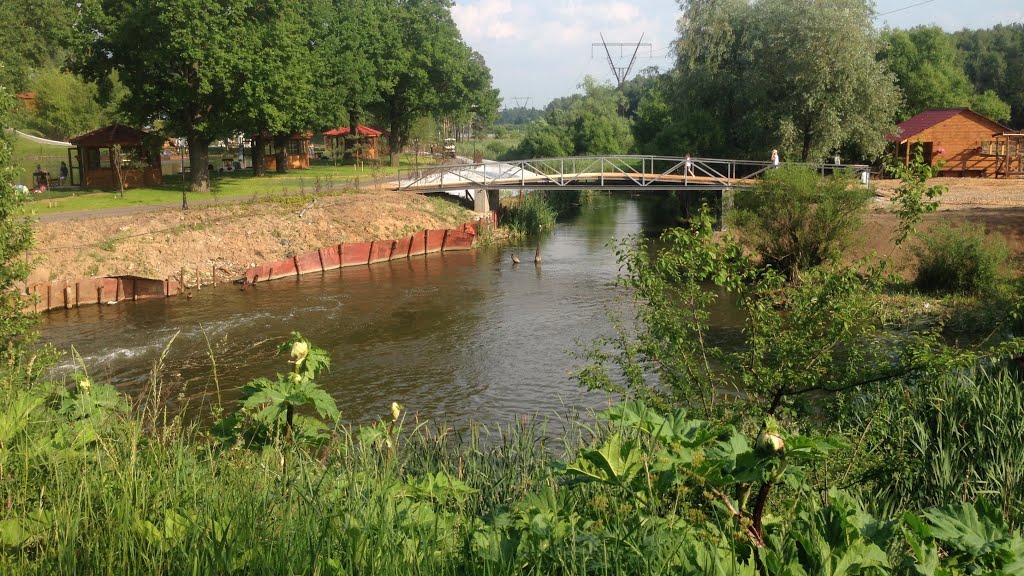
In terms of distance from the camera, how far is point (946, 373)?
760cm

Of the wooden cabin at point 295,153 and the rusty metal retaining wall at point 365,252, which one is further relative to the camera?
the wooden cabin at point 295,153

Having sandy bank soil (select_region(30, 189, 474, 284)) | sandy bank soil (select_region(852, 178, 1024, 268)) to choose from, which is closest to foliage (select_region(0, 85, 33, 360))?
sandy bank soil (select_region(30, 189, 474, 284))

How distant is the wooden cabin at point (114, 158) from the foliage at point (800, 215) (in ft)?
80.1

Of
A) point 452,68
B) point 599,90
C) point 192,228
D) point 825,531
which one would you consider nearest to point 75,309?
point 192,228

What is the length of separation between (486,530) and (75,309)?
2266 cm

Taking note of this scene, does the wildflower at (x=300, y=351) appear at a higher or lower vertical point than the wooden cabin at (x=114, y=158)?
lower

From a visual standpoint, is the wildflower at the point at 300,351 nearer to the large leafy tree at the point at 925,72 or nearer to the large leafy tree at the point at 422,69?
the large leafy tree at the point at 422,69

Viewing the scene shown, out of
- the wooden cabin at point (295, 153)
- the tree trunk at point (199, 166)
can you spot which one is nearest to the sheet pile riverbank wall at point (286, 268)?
the tree trunk at point (199, 166)

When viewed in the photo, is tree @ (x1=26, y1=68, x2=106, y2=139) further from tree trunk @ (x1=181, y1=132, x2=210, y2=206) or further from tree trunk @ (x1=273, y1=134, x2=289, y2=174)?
tree trunk @ (x1=181, y1=132, x2=210, y2=206)

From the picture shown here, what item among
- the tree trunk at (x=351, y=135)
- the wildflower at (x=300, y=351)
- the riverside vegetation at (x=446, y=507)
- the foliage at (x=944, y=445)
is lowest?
the foliage at (x=944, y=445)

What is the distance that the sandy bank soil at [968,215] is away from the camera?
974 inches

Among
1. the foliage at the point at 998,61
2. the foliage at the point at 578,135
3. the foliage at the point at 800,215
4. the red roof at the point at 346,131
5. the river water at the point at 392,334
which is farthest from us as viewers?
the foliage at the point at 578,135

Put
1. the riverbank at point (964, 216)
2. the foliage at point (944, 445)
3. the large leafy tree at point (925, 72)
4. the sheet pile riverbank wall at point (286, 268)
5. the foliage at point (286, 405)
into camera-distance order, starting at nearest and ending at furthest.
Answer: the foliage at point (286, 405), the foliage at point (944, 445), the sheet pile riverbank wall at point (286, 268), the riverbank at point (964, 216), the large leafy tree at point (925, 72)

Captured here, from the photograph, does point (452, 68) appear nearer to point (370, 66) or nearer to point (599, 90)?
point (370, 66)
